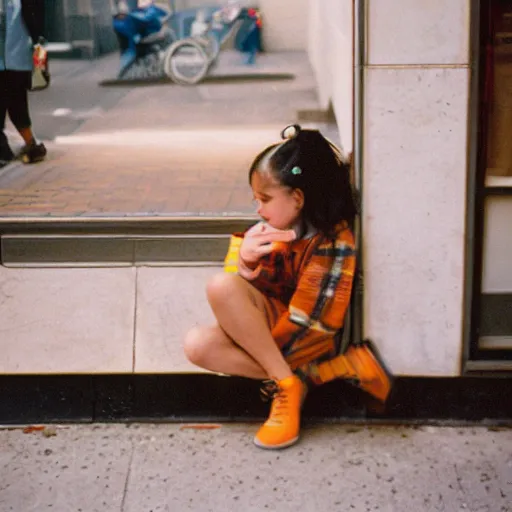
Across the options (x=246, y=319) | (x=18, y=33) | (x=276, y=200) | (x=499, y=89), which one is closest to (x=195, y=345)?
(x=246, y=319)

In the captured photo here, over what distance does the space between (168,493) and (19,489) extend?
566 millimetres

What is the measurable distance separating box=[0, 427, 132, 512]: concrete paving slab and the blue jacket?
95.4 inches

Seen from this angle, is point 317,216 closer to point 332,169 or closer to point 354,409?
point 332,169

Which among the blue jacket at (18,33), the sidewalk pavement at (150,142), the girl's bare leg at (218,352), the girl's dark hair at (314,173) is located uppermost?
the blue jacket at (18,33)

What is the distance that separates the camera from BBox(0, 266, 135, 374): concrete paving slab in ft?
14.3

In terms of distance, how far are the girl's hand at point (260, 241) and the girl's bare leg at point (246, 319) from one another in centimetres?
10

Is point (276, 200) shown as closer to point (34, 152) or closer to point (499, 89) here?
point (499, 89)

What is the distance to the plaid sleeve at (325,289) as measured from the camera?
154 inches

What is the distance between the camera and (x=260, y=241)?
13.0 ft

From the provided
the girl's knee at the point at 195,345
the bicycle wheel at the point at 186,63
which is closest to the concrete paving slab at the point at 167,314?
the girl's knee at the point at 195,345

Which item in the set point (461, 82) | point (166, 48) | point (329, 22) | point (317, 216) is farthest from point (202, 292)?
point (166, 48)

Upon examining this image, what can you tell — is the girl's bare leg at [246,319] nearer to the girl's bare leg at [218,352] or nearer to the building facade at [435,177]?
the girl's bare leg at [218,352]

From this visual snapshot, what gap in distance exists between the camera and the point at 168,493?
12.1 ft

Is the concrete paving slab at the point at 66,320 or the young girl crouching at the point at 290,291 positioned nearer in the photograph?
the young girl crouching at the point at 290,291
